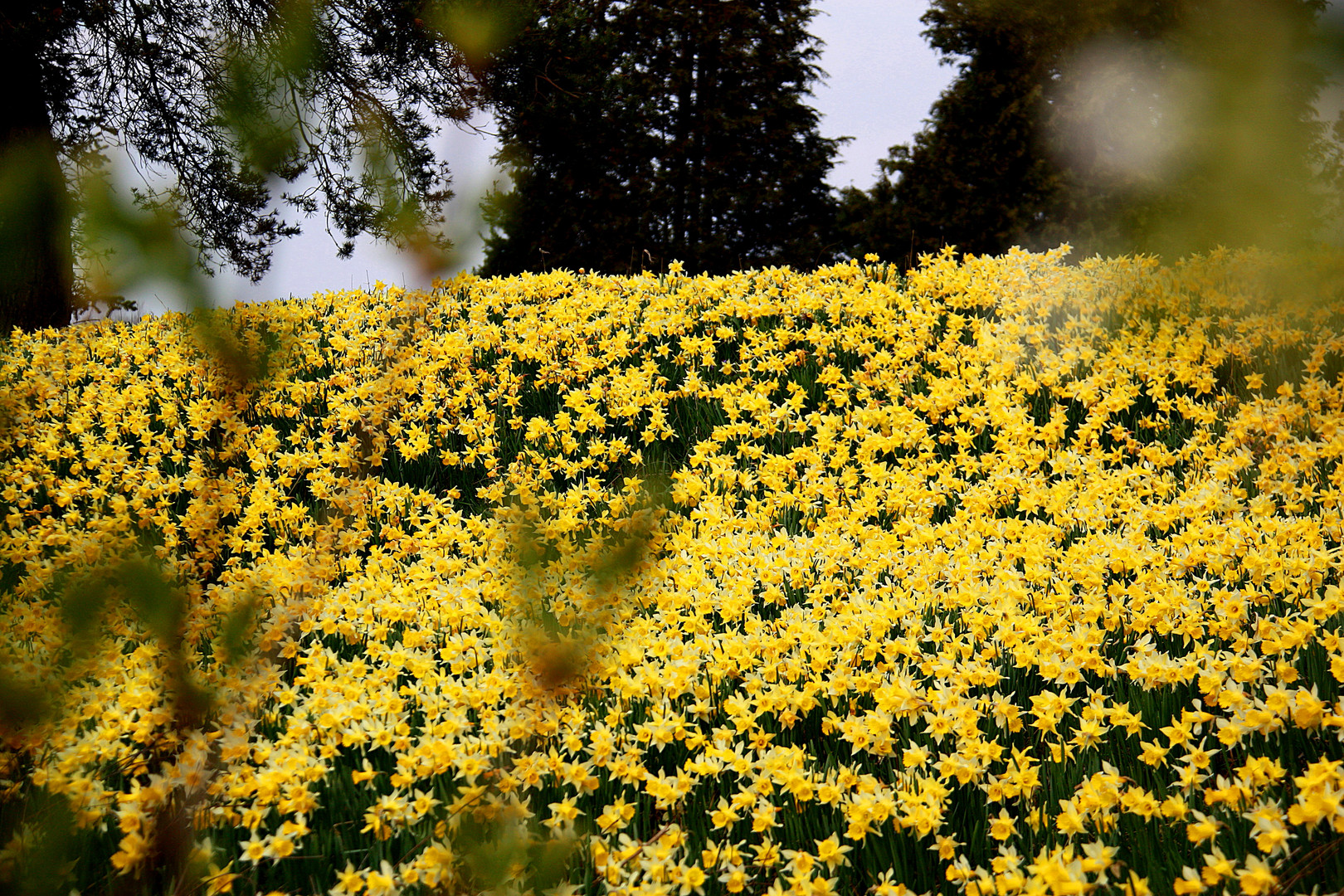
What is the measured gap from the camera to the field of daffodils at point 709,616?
1018 mm

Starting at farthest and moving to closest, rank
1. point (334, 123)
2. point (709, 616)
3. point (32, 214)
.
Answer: point (709, 616) < point (334, 123) < point (32, 214)

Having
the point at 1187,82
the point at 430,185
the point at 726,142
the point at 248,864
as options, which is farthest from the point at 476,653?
the point at 726,142

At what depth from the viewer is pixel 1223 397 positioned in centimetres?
554

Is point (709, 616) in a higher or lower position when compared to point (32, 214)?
lower

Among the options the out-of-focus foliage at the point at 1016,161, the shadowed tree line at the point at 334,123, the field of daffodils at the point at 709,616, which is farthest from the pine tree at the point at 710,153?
the shadowed tree line at the point at 334,123

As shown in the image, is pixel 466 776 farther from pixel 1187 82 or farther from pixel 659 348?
pixel 659 348

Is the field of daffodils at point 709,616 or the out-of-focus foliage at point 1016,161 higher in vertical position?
the out-of-focus foliage at point 1016,161

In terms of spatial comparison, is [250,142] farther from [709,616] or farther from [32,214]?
[709,616]

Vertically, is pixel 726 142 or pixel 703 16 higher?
pixel 703 16

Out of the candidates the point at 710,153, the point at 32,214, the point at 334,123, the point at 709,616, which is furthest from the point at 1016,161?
the point at 32,214

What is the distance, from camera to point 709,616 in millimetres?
3633

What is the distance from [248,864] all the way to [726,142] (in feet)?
66.9

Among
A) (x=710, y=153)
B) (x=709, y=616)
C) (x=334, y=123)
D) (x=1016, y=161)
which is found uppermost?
(x=710, y=153)

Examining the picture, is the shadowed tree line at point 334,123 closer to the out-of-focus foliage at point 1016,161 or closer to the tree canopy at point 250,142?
the tree canopy at point 250,142
